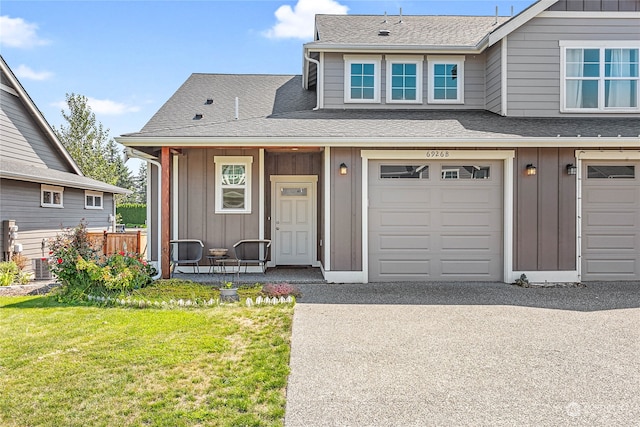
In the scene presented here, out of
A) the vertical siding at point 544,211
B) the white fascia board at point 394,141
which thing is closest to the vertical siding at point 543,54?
the vertical siding at point 544,211

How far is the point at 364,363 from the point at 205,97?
9660mm

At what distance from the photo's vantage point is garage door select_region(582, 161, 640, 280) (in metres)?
8.36

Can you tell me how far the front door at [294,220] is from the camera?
10.4 m

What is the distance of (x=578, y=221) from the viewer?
831cm

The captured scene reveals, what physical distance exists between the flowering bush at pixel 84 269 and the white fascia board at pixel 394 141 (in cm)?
202

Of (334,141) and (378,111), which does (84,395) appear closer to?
(334,141)

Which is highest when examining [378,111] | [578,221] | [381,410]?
[378,111]

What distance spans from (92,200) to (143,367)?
1468 cm

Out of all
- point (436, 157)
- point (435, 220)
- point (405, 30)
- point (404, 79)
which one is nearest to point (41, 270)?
point (435, 220)

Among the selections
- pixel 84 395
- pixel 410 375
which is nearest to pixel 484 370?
pixel 410 375

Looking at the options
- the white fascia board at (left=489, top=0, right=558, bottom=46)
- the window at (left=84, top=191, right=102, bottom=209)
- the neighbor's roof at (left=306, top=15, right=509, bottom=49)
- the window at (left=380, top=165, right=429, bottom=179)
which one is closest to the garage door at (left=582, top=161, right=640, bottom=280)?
the window at (left=380, top=165, right=429, bottom=179)

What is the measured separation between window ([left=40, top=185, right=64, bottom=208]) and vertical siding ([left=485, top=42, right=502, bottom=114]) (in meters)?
13.0

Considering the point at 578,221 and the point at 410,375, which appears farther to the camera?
the point at 578,221

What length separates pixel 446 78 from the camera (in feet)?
33.6
